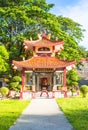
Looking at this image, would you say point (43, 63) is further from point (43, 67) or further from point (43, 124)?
point (43, 124)

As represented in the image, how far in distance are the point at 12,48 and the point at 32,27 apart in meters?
3.40

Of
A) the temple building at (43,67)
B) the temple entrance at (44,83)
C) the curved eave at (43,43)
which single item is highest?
the curved eave at (43,43)

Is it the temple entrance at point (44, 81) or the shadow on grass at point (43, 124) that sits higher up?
the temple entrance at point (44, 81)

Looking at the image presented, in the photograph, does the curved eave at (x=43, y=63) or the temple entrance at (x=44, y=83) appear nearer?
the curved eave at (x=43, y=63)

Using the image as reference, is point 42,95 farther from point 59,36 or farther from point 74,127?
point 74,127

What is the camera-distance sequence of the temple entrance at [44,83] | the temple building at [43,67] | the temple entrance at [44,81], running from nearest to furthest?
the temple building at [43,67], the temple entrance at [44,81], the temple entrance at [44,83]

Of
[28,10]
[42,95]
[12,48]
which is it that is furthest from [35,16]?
[42,95]

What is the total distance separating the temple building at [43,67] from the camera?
33.8m

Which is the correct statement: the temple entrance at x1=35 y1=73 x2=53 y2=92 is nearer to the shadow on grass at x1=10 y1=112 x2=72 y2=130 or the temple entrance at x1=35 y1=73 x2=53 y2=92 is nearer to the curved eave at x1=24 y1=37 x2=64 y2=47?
the curved eave at x1=24 y1=37 x2=64 y2=47

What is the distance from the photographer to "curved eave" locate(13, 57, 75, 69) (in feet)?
110

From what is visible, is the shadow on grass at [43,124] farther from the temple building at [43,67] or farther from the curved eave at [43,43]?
the curved eave at [43,43]

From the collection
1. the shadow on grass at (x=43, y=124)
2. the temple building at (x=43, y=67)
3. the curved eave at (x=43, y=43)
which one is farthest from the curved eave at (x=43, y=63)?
the shadow on grass at (x=43, y=124)

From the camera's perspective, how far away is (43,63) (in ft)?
113

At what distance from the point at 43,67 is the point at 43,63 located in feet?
2.52
